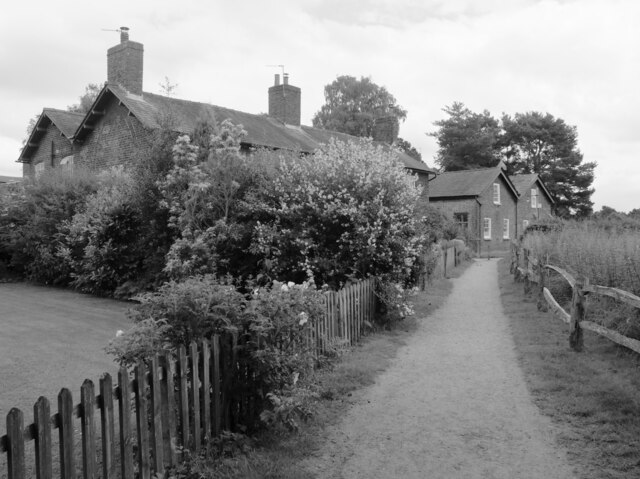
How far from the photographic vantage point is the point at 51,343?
390 inches

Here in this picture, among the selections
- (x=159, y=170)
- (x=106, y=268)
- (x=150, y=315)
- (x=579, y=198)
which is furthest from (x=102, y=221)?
(x=579, y=198)

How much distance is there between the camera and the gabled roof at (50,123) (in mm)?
28016

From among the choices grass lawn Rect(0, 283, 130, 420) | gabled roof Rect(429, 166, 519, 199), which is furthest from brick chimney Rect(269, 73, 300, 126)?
grass lawn Rect(0, 283, 130, 420)

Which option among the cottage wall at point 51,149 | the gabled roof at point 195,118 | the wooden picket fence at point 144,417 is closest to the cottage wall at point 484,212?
the gabled roof at point 195,118

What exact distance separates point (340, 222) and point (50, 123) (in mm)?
24060

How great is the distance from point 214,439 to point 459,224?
3946cm

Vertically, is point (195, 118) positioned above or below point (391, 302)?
above

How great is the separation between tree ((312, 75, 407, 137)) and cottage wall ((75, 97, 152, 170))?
3841 cm

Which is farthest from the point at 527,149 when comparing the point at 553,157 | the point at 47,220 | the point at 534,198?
the point at 47,220

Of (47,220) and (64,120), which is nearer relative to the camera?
(47,220)

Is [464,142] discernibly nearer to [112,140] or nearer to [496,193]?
[496,193]

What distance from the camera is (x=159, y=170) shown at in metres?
14.0

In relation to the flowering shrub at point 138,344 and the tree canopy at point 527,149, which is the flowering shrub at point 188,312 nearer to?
the flowering shrub at point 138,344

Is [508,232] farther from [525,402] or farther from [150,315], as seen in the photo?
[150,315]
